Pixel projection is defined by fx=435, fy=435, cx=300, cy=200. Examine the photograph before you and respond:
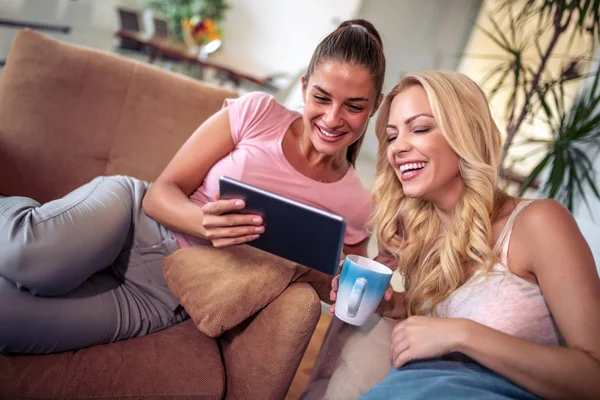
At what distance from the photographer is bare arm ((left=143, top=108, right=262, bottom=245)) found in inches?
49.1

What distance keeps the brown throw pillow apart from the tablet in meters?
0.11

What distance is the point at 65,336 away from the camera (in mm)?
1059

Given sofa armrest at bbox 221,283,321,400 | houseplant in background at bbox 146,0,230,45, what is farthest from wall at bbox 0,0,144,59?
sofa armrest at bbox 221,283,321,400

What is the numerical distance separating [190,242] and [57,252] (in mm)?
399

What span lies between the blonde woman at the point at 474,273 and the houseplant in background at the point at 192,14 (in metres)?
4.59

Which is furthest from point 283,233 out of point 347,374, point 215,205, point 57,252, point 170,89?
point 170,89

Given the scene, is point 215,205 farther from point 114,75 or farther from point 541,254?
point 114,75

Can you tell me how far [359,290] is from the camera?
0.98m

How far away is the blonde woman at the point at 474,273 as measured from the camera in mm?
874

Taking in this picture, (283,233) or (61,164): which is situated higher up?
(283,233)

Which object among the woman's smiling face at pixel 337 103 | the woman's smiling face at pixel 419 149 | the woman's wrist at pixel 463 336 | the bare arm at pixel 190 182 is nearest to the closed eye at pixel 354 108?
the woman's smiling face at pixel 337 103

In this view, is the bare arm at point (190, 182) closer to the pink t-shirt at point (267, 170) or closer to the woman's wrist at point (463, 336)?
the pink t-shirt at point (267, 170)

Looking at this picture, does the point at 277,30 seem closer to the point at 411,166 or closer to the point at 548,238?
the point at 411,166

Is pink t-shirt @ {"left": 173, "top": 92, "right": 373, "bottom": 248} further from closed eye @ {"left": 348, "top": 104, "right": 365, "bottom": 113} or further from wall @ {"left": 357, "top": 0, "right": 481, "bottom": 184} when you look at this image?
wall @ {"left": 357, "top": 0, "right": 481, "bottom": 184}
